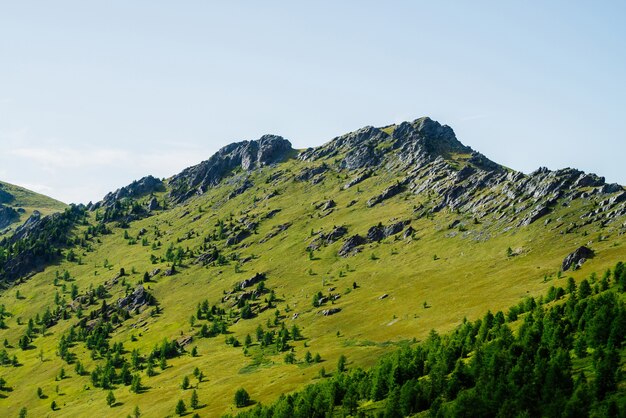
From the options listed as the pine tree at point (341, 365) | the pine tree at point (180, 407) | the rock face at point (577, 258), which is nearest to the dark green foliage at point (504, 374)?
the pine tree at point (341, 365)

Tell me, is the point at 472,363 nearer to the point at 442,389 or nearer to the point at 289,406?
the point at 442,389

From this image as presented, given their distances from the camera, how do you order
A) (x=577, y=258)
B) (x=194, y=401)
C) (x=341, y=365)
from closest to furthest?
(x=341, y=365) < (x=194, y=401) < (x=577, y=258)

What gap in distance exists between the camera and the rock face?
191375mm

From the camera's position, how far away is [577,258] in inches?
7623

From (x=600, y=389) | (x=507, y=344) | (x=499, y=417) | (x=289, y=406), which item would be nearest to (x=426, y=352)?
(x=507, y=344)

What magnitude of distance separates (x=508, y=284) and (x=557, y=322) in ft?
241

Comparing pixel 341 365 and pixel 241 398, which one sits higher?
pixel 341 365

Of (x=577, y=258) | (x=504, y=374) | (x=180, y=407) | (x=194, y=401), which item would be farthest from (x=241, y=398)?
(x=577, y=258)

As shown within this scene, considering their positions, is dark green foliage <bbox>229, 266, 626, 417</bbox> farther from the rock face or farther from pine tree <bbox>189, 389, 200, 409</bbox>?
pine tree <bbox>189, 389, 200, 409</bbox>

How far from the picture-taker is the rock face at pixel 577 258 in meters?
191

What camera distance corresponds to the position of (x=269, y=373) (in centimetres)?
19638

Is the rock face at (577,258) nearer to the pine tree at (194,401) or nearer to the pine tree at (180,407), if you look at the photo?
the pine tree at (194,401)

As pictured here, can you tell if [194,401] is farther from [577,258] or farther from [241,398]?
[577,258]

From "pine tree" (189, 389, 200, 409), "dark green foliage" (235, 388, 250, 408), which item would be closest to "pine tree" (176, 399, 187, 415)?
"pine tree" (189, 389, 200, 409)
